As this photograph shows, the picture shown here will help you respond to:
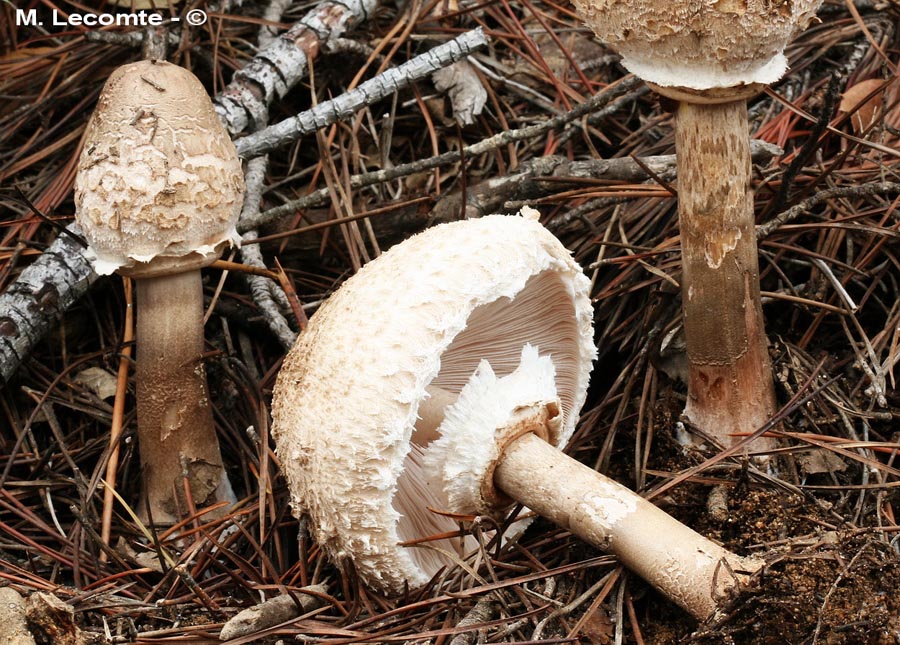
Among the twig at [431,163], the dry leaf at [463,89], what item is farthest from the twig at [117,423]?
the dry leaf at [463,89]

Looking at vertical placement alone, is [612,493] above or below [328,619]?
above

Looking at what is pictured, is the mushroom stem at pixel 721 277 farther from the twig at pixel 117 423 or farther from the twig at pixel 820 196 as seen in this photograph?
the twig at pixel 117 423

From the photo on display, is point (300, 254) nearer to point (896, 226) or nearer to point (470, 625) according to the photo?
point (470, 625)

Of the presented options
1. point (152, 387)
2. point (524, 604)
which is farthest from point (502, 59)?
point (524, 604)

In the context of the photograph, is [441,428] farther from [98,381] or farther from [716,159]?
[98,381]

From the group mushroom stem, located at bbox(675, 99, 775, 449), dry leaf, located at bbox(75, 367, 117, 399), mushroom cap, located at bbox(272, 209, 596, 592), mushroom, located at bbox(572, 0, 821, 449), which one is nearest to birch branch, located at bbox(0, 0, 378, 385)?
dry leaf, located at bbox(75, 367, 117, 399)

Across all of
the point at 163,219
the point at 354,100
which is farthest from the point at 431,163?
the point at 163,219

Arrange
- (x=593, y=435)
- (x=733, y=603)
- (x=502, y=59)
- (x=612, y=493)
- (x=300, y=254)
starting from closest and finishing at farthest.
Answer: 1. (x=733, y=603)
2. (x=612, y=493)
3. (x=593, y=435)
4. (x=300, y=254)
5. (x=502, y=59)

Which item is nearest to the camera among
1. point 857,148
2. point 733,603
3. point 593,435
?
point 733,603

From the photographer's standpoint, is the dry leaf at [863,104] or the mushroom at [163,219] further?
the dry leaf at [863,104]
